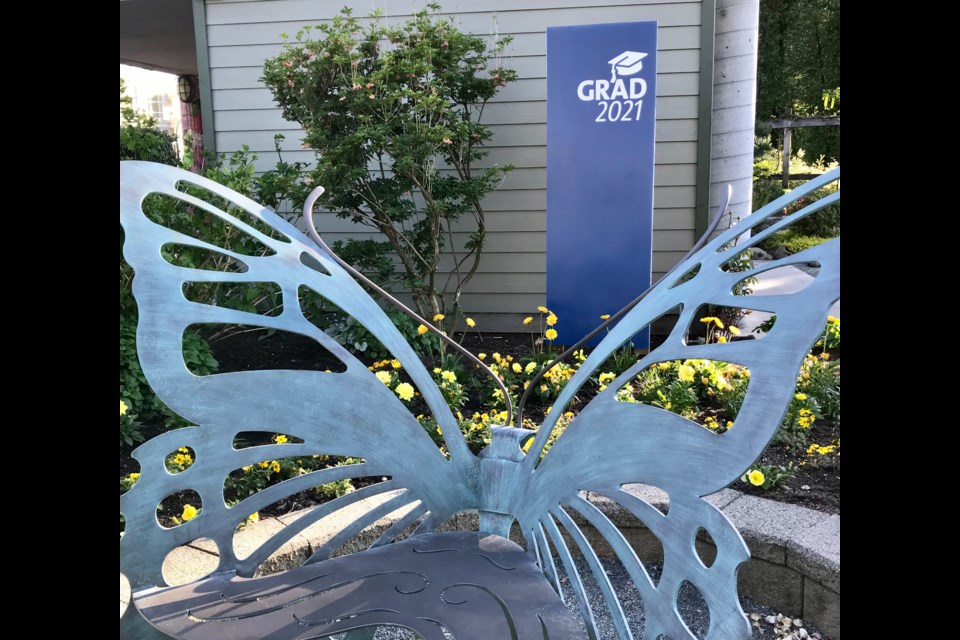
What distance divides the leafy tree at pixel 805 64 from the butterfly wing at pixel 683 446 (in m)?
14.0

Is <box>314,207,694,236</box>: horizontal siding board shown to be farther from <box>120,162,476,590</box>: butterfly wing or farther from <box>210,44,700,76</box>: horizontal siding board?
<box>120,162,476,590</box>: butterfly wing

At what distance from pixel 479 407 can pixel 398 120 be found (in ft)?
6.34

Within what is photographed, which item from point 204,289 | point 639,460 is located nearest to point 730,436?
point 639,460

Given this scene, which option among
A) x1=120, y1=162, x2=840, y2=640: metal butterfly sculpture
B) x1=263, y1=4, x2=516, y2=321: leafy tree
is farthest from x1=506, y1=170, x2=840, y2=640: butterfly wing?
x1=263, y1=4, x2=516, y2=321: leafy tree

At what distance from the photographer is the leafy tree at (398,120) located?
15.7ft

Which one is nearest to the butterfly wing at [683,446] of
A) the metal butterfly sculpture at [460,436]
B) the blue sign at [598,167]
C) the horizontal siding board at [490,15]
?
the metal butterfly sculpture at [460,436]

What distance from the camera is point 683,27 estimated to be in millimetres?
5391

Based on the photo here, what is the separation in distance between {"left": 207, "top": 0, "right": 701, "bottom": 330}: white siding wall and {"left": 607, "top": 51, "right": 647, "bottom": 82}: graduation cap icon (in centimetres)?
91

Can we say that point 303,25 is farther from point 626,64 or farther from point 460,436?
point 460,436

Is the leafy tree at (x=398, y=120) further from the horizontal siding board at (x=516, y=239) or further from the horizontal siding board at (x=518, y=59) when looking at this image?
the horizontal siding board at (x=516, y=239)

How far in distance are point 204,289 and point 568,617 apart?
3.16m

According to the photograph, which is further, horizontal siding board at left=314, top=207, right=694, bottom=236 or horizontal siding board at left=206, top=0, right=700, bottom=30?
horizontal siding board at left=314, top=207, right=694, bottom=236

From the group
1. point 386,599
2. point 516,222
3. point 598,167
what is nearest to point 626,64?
point 598,167

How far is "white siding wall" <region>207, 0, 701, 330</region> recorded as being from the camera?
546 cm
